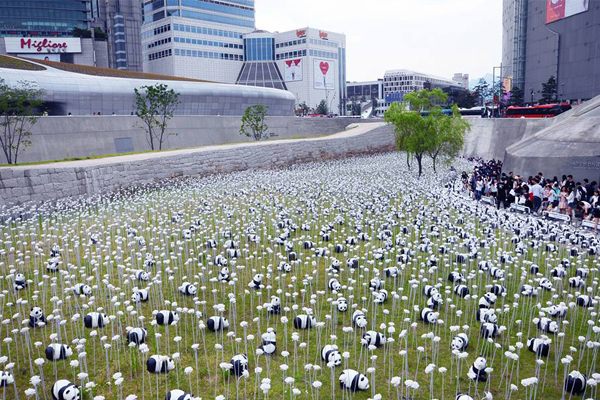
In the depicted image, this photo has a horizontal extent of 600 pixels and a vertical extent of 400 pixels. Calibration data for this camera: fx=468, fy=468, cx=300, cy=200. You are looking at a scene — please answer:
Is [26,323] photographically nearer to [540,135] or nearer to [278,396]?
[278,396]

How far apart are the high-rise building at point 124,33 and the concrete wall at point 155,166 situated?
6977 centimetres

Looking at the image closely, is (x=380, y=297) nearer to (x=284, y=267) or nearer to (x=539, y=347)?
(x=284, y=267)

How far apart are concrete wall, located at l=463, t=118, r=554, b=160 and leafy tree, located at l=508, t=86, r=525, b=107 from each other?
26.4 metres

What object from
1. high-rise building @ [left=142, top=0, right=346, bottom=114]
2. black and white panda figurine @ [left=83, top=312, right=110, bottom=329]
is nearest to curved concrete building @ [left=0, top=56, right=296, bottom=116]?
black and white panda figurine @ [left=83, top=312, right=110, bottom=329]

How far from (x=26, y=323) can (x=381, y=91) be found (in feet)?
520

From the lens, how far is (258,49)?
108688mm

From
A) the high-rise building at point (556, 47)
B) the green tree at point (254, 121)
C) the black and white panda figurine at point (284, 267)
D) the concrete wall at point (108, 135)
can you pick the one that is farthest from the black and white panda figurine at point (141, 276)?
the high-rise building at point (556, 47)

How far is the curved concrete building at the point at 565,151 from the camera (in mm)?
22594

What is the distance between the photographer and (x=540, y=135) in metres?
27.5

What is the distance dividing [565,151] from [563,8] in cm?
5150

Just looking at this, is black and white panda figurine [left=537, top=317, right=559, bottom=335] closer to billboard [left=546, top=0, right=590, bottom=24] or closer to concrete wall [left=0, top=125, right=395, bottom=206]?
concrete wall [left=0, top=125, right=395, bottom=206]

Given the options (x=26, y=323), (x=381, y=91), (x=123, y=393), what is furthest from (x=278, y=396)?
(x=381, y=91)

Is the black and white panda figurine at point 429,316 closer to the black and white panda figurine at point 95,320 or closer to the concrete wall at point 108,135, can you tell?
the black and white panda figurine at point 95,320

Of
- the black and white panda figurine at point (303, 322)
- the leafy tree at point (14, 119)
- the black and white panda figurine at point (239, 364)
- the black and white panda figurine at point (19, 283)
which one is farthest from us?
the leafy tree at point (14, 119)
